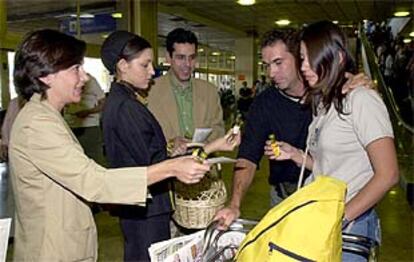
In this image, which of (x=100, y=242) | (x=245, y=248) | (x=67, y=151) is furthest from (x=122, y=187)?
(x=100, y=242)

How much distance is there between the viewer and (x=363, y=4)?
36.0ft

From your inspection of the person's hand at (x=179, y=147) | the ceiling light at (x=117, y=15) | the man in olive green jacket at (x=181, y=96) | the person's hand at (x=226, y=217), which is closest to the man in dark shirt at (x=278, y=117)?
the person's hand at (x=179, y=147)

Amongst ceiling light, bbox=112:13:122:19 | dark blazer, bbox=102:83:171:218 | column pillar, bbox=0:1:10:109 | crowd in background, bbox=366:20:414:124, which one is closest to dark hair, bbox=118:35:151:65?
dark blazer, bbox=102:83:171:218

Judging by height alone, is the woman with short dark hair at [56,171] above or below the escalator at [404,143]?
above

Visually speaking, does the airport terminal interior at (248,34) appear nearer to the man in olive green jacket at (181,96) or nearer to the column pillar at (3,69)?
the column pillar at (3,69)

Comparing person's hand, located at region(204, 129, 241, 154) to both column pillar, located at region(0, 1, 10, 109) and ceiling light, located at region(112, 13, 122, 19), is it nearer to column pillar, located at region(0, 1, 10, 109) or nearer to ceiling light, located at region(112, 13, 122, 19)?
column pillar, located at region(0, 1, 10, 109)

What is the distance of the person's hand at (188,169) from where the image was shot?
5.20 ft

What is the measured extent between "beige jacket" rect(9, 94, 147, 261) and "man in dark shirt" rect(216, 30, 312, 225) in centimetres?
77

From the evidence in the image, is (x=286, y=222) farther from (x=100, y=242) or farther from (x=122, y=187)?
(x=100, y=242)

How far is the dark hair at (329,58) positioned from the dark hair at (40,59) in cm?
82

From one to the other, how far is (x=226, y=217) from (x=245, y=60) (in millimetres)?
15557

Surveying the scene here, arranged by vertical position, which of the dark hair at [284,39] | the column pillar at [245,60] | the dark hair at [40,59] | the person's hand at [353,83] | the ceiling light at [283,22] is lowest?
the person's hand at [353,83]

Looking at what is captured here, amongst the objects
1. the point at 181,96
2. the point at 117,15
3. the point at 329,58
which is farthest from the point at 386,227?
the point at 117,15

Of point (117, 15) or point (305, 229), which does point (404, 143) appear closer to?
point (117, 15)
